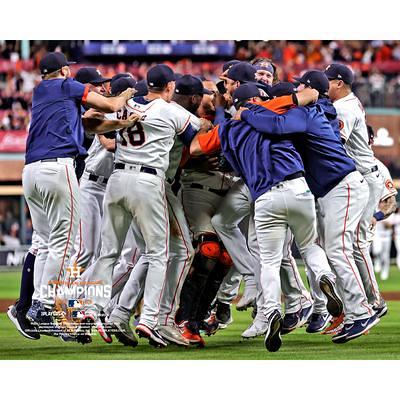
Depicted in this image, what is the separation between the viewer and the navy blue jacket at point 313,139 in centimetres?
474

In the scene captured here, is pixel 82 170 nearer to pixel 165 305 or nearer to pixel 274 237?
pixel 165 305

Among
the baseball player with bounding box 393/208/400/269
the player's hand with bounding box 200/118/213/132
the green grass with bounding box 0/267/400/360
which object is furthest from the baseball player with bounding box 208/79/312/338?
the baseball player with bounding box 393/208/400/269

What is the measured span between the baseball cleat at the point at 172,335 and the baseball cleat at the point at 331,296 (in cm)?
84

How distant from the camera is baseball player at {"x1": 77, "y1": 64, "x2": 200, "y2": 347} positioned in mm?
4910

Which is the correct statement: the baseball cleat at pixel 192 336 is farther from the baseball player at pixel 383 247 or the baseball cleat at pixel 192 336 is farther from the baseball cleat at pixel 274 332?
the baseball player at pixel 383 247

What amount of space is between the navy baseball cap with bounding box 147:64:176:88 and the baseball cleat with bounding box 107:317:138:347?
1.28m

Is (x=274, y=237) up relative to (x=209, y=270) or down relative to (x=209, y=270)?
up

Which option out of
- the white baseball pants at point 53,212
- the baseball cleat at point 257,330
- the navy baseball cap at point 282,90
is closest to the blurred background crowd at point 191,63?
the white baseball pants at point 53,212

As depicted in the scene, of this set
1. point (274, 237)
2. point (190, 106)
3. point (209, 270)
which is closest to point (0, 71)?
point (190, 106)

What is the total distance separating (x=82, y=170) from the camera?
19.3 feet

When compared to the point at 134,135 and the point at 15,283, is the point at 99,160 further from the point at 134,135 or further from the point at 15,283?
the point at 15,283

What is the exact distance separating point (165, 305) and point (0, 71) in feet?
7.94
